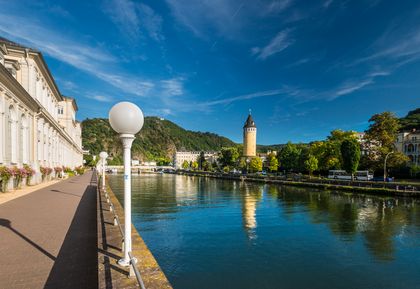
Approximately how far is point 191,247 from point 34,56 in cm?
3113

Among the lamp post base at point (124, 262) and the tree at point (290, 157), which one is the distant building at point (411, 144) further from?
the lamp post base at point (124, 262)

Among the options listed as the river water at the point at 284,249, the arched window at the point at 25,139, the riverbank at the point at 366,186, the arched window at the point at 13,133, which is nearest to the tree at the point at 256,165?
the riverbank at the point at 366,186

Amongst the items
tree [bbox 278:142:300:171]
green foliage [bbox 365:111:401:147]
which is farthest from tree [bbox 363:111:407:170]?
tree [bbox 278:142:300:171]

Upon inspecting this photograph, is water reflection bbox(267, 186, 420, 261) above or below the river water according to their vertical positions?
below

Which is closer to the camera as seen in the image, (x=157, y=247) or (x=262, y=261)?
(x=262, y=261)

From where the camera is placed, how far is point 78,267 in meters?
5.98

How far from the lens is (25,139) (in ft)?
85.5

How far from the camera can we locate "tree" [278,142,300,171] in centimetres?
7981

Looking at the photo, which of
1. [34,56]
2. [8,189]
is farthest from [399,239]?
[34,56]

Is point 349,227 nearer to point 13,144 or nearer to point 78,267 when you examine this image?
point 78,267

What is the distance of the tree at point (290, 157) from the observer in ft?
262

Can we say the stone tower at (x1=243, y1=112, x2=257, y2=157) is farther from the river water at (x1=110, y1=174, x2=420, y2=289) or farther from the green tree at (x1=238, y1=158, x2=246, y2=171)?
the river water at (x1=110, y1=174, x2=420, y2=289)

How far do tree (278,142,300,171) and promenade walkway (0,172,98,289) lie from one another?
2971 inches

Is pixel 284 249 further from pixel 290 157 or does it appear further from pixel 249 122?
pixel 249 122
